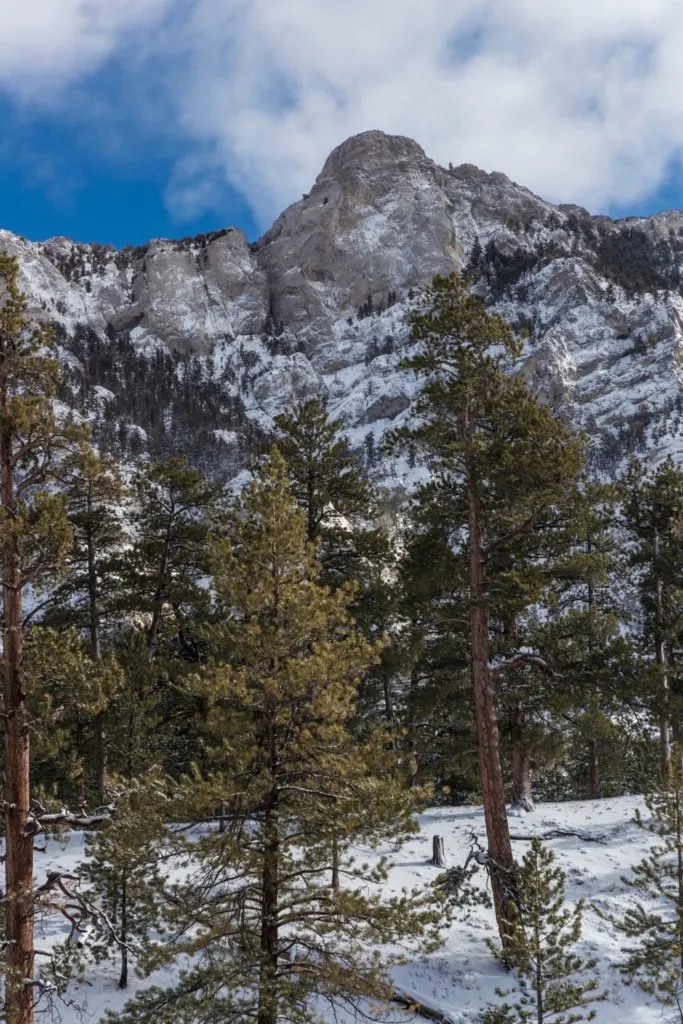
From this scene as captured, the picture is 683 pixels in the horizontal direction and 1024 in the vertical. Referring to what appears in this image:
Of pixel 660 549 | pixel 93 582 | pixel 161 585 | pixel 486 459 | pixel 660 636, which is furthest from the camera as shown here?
pixel 660 549

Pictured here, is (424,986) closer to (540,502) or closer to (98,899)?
(98,899)

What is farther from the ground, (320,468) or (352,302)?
(352,302)

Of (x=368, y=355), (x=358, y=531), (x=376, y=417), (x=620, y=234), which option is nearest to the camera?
(x=358, y=531)

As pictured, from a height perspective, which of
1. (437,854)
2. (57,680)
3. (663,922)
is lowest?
(437,854)

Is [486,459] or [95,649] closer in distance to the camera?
[486,459]

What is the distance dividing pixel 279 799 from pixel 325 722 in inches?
44.8

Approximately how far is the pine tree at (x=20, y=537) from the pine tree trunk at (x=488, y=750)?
7127 mm

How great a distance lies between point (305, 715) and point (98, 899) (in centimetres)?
673

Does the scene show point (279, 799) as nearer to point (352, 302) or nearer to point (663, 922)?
point (663, 922)

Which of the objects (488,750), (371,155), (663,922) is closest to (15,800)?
(488,750)

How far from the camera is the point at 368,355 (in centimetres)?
15500

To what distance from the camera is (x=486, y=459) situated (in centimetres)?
1280

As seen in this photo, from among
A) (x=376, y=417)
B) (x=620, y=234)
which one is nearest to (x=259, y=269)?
(x=376, y=417)

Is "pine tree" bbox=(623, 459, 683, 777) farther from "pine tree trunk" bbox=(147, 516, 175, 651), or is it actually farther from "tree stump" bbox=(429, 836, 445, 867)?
Result: "pine tree trunk" bbox=(147, 516, 175, 651)
